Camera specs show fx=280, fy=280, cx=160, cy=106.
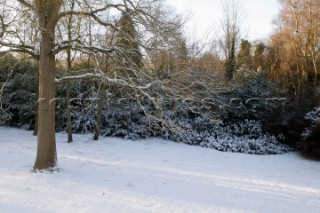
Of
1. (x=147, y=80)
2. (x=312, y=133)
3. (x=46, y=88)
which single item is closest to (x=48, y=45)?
(x=46, y=88)

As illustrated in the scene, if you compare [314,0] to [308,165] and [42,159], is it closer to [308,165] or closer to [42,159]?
[308,165]

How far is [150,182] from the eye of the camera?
20.5ft

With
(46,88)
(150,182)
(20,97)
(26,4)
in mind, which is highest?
(26,4)

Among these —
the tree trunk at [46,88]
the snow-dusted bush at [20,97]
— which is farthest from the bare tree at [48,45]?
the snow-dusted bush at [20,97]

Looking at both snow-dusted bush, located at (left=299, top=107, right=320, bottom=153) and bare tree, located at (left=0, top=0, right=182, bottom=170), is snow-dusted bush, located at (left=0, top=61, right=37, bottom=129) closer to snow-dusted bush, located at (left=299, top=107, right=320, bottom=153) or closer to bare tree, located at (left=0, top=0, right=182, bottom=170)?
bare tree, located at (left=0, top=0, right=182, bottom=170)

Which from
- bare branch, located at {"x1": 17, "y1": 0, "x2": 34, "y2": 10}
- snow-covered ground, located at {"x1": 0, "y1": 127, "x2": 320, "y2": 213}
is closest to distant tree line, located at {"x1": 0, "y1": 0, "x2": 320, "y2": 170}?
bare branch, located at {"x1": 17, "y1": 0, "x2": 34, "y2": 10}

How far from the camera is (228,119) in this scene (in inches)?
518

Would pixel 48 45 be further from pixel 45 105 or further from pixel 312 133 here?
pixel 312 133

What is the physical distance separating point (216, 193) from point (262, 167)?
358 centimetres

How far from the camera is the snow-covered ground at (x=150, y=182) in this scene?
4.86m

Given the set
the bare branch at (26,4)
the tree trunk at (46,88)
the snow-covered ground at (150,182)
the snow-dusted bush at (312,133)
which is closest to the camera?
the snow-covered ground at (150,182)

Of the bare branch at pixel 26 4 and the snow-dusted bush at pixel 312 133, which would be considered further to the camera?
the snow-dusted bush at pixel 312 133

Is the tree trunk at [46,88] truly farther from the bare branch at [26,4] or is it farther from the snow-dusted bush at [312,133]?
the snow-dusted bush at [312,133]

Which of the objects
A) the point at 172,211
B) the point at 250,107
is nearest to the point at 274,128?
the point at 250,107
